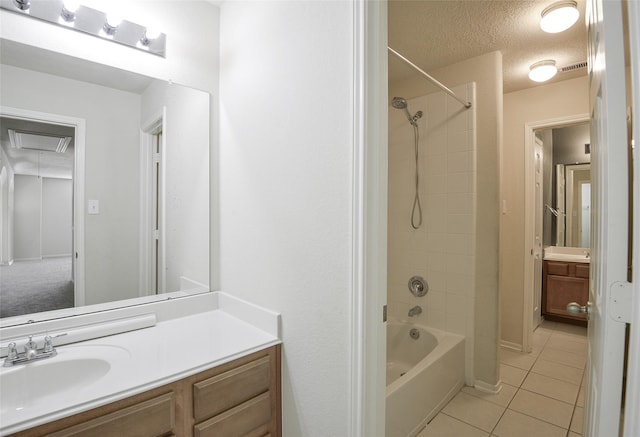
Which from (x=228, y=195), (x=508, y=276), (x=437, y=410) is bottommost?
(x=437, y=410)

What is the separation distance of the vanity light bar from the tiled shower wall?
1970 mm

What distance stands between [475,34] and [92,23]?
229cm

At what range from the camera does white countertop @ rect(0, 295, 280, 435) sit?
35.9 inches

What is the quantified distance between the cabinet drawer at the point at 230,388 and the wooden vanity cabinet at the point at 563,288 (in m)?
3.90

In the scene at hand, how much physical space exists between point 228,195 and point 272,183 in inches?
16.8

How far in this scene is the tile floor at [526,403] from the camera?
1.92 m

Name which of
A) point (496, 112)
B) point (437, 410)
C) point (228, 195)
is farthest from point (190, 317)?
point (496, 112)

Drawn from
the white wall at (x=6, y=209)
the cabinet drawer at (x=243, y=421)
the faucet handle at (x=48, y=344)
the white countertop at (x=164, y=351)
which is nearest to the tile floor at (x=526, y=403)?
the cabinet drawer at (x=243, y=421)

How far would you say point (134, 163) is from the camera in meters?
1.60

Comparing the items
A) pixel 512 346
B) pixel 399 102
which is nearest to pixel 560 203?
pixel 512 346

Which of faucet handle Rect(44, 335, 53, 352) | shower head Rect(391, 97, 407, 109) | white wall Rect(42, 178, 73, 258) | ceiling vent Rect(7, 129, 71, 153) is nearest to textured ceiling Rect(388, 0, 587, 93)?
shower head Rect(391, 97, 407, 109)

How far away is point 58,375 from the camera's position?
45.9 inches

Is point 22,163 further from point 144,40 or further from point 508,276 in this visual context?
point 508,276

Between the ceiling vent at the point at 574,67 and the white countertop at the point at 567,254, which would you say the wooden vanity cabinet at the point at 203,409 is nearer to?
the ceiling vent at the point at 574,67
